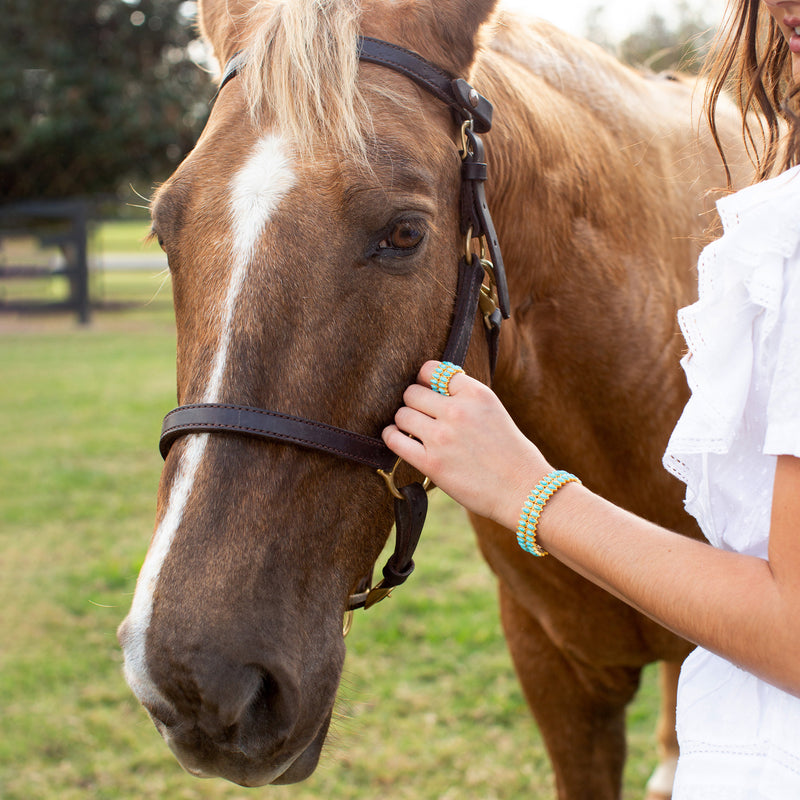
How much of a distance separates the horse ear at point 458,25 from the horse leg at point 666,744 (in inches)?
95.2

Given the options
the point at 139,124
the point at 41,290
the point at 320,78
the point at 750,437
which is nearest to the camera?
the point at 750,437

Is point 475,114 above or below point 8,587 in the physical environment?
above

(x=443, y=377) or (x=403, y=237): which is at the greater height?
(x=403, y=237)

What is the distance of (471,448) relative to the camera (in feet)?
4.28

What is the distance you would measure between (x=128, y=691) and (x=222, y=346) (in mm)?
3132

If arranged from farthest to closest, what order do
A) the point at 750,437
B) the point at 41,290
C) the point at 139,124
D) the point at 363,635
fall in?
the point at 139,124, the point at 41,290, the point at 363,635, the point at 750,437

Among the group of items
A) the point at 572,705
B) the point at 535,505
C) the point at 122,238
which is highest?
the point at 535,505

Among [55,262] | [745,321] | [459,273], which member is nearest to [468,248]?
[459,273]

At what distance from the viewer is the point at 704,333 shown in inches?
44.4

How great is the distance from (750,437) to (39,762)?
3.43 m

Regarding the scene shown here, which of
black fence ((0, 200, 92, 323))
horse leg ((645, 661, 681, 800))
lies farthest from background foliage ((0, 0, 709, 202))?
horse leg ((645, 661, 681, 800))

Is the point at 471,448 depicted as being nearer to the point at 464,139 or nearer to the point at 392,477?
the point at 392,477

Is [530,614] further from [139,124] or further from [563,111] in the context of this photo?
[139,124]

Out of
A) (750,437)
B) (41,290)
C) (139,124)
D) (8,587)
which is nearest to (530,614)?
(750,437)
